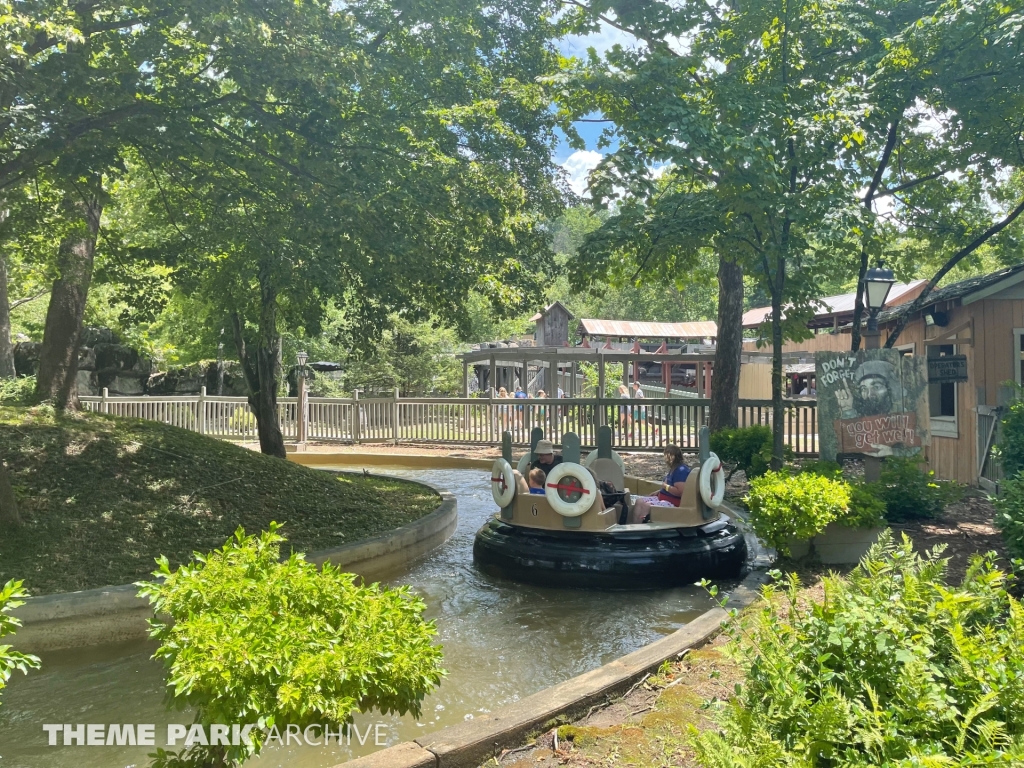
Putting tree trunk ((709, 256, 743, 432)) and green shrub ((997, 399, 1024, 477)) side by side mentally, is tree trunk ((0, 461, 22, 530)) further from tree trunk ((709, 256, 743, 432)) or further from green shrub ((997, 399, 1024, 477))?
tree trunk ((709, 256, 743, 432))

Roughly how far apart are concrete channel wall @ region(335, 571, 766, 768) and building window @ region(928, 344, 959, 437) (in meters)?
8.67

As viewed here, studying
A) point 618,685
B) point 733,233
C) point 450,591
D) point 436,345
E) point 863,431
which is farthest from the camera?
point 436,345

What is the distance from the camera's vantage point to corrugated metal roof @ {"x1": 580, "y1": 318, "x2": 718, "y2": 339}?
116 ft

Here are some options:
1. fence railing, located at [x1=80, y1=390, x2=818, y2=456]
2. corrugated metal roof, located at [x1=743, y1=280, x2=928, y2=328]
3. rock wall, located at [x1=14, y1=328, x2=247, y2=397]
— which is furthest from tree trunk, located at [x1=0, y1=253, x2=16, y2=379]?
corrugated metal roof, located at [x1=743, y1=280, x2=928, y2=328]

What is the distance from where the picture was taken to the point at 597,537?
6801 millimetres

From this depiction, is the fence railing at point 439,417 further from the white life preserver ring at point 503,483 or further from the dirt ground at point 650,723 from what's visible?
the dirt ground at point 650,723

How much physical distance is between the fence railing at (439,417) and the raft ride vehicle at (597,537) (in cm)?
895

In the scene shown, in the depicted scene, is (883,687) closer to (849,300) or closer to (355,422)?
(355,422)

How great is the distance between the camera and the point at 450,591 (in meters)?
6.99

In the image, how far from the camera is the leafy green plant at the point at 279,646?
2.42 m

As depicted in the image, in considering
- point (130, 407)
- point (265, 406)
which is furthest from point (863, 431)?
point (130, 407)

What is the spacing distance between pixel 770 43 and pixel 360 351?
676cm

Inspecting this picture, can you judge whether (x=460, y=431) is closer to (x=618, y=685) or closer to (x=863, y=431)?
(x=863, y=431)

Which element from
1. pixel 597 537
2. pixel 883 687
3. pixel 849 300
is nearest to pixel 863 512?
pixel 597 537
